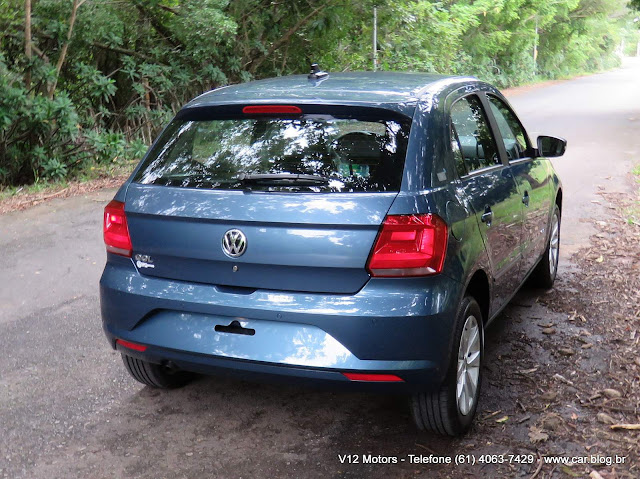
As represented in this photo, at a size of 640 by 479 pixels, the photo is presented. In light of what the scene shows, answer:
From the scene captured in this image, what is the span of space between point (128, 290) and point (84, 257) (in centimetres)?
422

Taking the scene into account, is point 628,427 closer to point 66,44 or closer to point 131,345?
point 131,345

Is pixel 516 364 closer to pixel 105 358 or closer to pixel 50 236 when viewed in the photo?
pixel 105 358

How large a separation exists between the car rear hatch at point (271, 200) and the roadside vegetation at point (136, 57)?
7.84 m

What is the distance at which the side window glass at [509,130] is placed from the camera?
16.7 feet

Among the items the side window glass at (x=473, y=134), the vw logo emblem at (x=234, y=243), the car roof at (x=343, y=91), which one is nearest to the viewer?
the vw logo emblem at (x=234, y=243)

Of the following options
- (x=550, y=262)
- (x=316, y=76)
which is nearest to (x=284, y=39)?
(x=550, y=262)

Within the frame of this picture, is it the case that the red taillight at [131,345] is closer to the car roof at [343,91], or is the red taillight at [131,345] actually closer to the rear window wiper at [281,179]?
the rear window wiper at [281,179]

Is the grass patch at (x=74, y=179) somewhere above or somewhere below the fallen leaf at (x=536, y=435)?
below

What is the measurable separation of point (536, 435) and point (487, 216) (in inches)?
45.7

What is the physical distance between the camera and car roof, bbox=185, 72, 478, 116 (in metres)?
3.71

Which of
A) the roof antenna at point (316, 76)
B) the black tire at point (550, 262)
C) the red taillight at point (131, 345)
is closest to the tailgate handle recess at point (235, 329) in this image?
the red taillight at point (131, 345)

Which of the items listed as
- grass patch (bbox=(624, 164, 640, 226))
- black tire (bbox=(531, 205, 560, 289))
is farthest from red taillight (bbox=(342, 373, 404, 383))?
grass patch (bbox=(624, 164, 640, 226))

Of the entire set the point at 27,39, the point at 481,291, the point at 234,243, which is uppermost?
the point at 234,243

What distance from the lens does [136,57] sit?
13.7m
